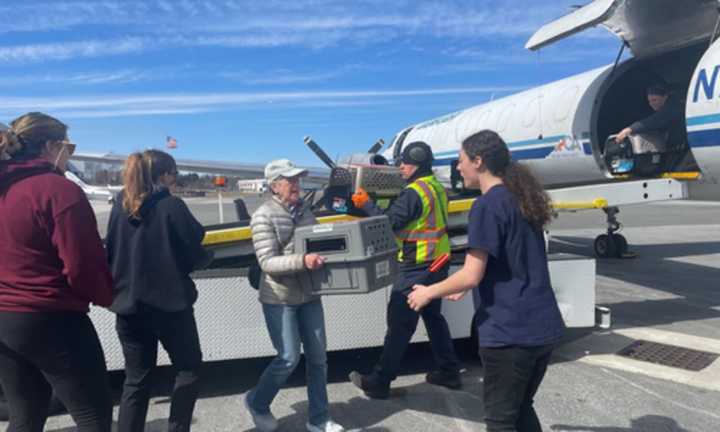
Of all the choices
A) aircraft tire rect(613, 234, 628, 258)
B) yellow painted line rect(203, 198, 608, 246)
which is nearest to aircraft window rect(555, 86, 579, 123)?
aircraft tire rect(613, 234, 628, 258)

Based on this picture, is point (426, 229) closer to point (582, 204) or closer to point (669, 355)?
point (669, 355)

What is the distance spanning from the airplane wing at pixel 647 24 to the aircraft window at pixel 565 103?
127cm

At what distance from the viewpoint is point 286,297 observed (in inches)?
134

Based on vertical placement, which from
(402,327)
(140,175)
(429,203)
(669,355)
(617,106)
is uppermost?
(617,106)

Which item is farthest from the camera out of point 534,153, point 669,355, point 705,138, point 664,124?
point 534,153

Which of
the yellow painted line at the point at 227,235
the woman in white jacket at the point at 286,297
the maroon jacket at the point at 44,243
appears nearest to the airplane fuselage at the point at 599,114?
the yellow painted line at the point at 227,235

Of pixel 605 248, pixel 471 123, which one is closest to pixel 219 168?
pixel 471 123

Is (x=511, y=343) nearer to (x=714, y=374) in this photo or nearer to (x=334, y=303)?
(x=334, y=303)

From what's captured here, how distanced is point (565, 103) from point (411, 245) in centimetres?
624

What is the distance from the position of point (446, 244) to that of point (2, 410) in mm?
3504

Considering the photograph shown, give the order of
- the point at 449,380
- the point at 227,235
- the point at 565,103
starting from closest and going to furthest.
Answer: the point at 449,380 < the point at 227,235 < the point at 565,103

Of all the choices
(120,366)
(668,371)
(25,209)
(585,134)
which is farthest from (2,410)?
(585,134)

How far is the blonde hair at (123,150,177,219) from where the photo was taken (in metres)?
3.06

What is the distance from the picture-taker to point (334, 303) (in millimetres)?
4715
